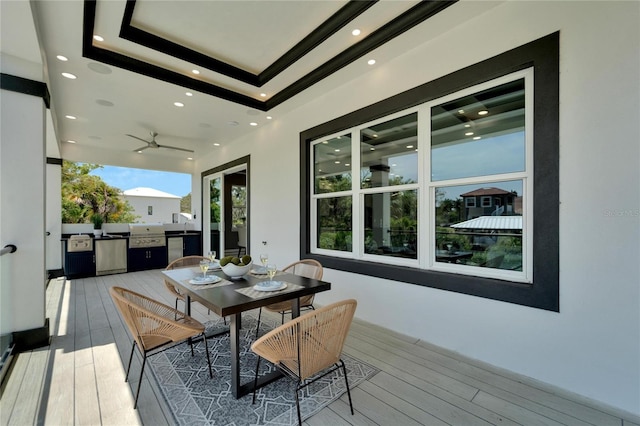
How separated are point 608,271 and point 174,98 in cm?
501

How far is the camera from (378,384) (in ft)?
7.07

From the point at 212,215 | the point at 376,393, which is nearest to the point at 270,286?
the point at 376,393

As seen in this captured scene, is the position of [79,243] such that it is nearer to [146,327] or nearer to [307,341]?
[146,327]

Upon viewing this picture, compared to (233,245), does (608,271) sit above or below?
above

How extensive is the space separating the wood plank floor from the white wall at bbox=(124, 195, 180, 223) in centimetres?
1039

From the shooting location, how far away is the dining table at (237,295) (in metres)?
1.87

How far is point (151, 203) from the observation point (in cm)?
1271

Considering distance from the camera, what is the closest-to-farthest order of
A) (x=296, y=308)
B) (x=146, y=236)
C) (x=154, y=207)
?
(x=296, y=308) < (x=146, y=236) < (x=154, y=207)

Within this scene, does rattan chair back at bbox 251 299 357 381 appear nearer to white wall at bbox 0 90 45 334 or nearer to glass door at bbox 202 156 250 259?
white wall at bbox 0 90 45 334

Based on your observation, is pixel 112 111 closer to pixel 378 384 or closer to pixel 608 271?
pixel 378 384

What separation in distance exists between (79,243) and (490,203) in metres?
7.50

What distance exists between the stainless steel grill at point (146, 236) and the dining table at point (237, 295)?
16.1ft

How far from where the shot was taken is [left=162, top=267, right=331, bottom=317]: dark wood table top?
181cm

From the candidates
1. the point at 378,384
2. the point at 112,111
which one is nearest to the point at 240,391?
the point at 378,384
